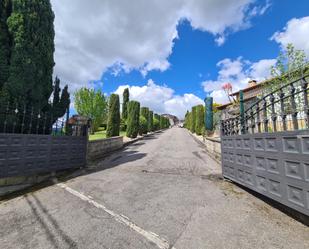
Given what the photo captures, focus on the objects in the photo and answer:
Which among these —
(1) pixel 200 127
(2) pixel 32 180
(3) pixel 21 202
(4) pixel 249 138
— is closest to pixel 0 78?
(2) pixel 32 180

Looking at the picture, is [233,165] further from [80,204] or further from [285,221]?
[80,204]

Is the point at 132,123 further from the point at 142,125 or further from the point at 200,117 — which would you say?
the point at 200,117

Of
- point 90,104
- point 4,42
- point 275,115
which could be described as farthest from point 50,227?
point 90,104

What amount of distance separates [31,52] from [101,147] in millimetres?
5642

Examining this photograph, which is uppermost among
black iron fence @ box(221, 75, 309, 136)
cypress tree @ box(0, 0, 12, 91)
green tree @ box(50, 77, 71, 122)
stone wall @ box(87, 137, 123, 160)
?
cypress tree @ box(0, 0, 12, 91)

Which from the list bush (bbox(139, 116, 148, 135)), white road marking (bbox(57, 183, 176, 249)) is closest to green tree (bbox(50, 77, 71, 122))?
white road marking (bbox(57, 183, 176, 249))

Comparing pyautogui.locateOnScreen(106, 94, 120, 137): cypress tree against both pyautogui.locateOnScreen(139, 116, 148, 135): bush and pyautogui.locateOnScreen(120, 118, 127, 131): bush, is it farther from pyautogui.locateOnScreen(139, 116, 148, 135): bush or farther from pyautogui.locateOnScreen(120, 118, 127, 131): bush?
pyautogui.locateOnScreen(120, 118, 127, 131): bush

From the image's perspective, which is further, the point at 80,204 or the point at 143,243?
the point at 80,204

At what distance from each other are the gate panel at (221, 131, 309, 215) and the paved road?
0.44 m

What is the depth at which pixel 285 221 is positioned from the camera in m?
3.04

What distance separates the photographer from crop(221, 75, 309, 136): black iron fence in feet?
9.84

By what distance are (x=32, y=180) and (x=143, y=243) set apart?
16.2 feet

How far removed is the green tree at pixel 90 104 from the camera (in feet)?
112

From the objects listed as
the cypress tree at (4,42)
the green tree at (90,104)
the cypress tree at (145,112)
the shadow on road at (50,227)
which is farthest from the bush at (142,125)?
the shadow on road at (50,227)
